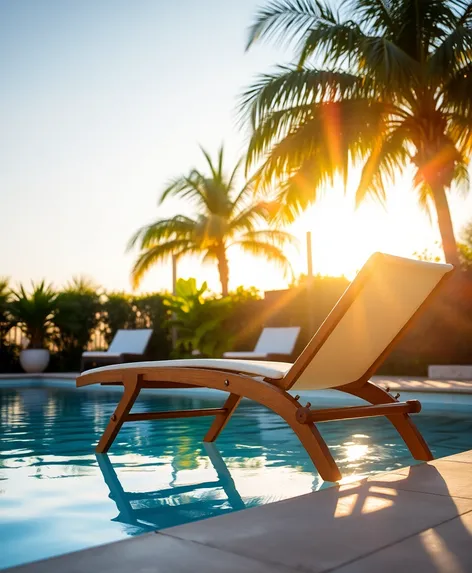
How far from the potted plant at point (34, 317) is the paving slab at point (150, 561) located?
50.4ft

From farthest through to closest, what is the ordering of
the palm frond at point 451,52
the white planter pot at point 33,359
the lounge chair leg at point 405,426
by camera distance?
the white planter pot at point 33,359 → the palm frond at point 451,52 → the lounge chair leg at point 405,426

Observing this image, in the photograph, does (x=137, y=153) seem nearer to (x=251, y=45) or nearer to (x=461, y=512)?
(x=251, y=45)

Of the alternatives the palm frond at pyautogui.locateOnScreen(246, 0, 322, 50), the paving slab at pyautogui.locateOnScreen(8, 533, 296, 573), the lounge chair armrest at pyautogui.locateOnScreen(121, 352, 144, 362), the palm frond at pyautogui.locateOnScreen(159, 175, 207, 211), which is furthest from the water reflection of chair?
the palm frond at pyautogui.locateOnScreen(159, 175, 207, 211)

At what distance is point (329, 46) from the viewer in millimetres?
12117

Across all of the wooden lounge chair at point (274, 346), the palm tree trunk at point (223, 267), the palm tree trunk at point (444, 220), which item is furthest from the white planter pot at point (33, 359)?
the palm tree trunk at point (444, 220)

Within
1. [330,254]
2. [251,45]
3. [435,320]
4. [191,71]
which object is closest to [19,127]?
[191,71]

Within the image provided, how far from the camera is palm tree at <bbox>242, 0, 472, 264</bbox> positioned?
11.5m

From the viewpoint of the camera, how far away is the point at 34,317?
16.8 metres

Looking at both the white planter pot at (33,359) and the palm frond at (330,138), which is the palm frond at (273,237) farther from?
the palm frond at (330,138)

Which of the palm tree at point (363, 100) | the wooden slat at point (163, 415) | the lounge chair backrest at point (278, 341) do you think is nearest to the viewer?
the wooden slat at point (163, 415)

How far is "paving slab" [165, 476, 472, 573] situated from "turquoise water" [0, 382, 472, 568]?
0.75m

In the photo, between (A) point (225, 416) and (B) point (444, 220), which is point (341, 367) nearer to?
(A) point (225, 416)

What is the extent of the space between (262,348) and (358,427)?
6.52 m

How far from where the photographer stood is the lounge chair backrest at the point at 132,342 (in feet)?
49.3
